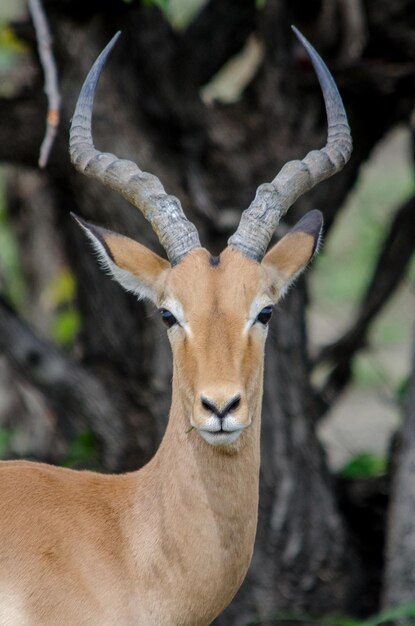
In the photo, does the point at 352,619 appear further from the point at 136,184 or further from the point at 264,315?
the point at 136,184

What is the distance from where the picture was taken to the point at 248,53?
360 inches

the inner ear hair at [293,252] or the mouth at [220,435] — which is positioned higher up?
the inner ear hair at [293,252]

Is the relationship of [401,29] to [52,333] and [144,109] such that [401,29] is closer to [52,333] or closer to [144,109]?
[144,109]

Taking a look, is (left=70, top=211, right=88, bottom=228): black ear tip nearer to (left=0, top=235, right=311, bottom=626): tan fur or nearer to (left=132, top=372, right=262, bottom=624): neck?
(left=0, top=235, right=311, bottom=626): tan fur

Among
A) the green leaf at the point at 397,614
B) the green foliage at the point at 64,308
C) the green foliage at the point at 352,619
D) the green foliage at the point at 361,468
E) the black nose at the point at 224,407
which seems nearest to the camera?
the black nose at the point at 224,407

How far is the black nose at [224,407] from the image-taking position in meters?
4.08

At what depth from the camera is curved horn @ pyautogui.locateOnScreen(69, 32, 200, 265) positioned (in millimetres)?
4734

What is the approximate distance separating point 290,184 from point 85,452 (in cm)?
322

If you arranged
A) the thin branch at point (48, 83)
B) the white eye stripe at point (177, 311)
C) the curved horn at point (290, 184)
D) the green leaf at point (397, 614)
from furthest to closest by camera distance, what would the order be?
the green leaf at point (397, 614) → the thin branch at point (48, 83) → the curved horn at point (290, 184) → the white eye stripe at point (177, 311)

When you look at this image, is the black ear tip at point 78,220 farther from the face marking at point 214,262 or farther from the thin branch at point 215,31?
the thin branch at point 215,31

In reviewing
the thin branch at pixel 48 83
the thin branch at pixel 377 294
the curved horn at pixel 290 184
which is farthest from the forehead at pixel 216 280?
the thin branch at pixel 377 294

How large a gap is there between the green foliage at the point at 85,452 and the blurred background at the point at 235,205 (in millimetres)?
13

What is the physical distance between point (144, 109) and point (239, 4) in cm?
109

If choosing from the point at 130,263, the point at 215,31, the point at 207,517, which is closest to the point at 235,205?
the point at 215,31
